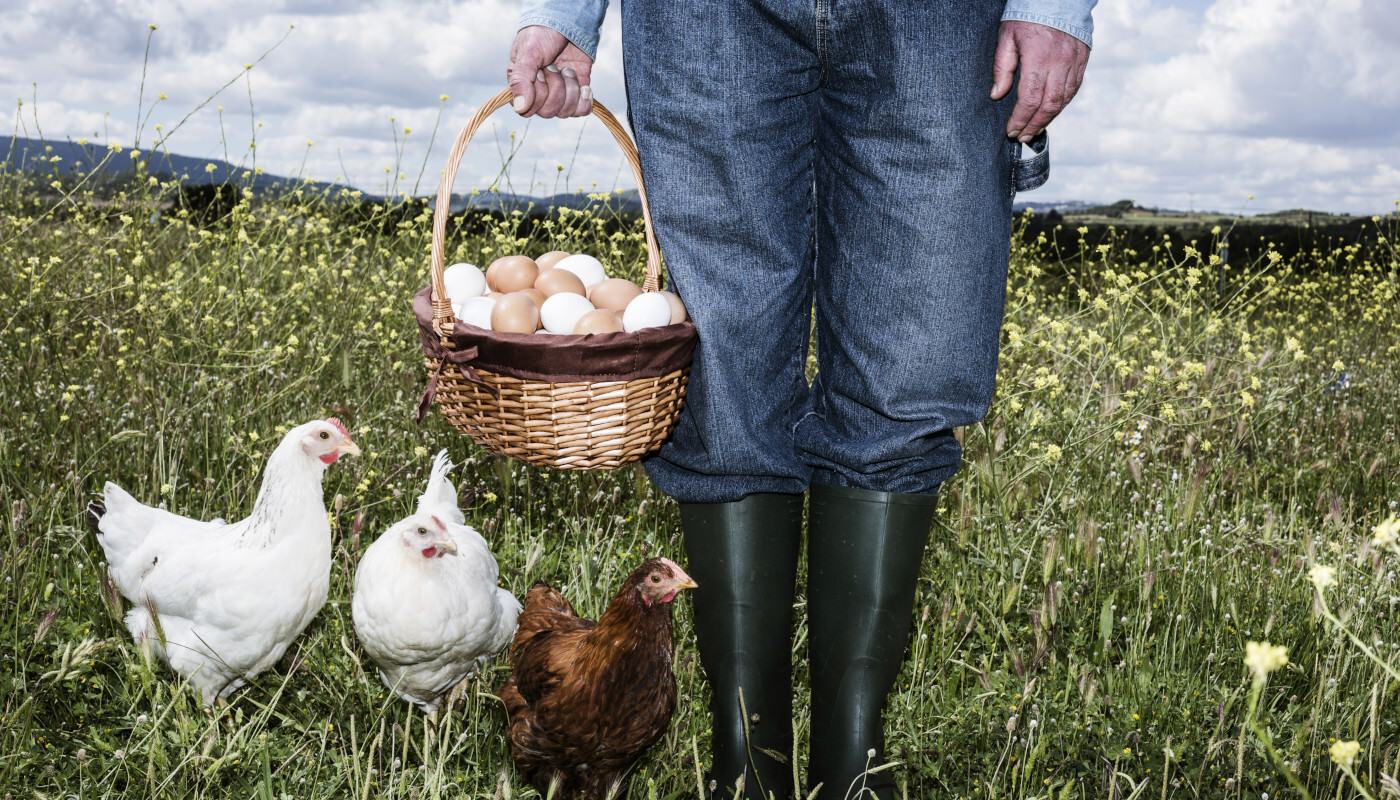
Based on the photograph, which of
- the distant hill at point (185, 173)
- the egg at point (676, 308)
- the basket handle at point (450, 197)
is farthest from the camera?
the distant hill at point (185, 173)

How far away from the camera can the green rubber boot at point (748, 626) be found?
172 cm

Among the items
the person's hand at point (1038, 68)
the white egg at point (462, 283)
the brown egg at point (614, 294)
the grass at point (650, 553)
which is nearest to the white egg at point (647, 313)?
the brown egg at point (614, 294)

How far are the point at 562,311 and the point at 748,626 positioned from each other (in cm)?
65

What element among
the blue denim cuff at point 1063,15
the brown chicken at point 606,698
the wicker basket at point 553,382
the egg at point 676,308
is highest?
the blue denim cuff at point 1063,15

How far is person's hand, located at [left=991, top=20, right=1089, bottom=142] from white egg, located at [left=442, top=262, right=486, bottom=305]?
1001mm

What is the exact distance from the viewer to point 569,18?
1.72 metres

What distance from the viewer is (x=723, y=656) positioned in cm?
174

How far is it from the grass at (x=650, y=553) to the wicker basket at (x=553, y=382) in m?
0.51

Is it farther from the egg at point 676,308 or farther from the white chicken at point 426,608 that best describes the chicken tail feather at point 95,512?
the egg at point 676,308

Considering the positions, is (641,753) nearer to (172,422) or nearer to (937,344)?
(937,344)

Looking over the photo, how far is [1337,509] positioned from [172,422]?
3.15m

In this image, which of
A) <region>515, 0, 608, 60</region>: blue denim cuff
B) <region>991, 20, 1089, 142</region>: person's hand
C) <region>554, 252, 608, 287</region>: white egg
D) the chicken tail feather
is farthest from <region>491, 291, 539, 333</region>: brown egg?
the chicken tail feather

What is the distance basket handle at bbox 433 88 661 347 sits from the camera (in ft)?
5.14

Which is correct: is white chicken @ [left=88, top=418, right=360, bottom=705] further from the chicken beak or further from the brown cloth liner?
→ the brown cloth liner
